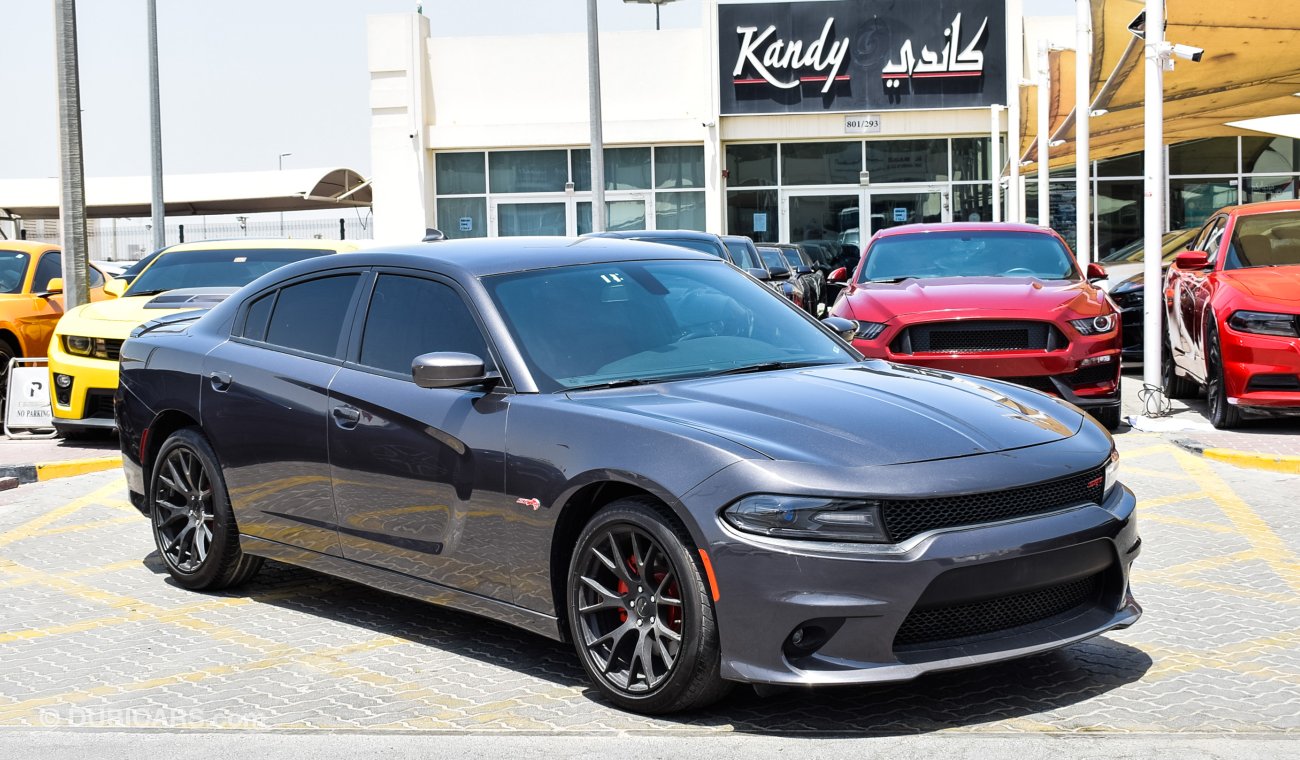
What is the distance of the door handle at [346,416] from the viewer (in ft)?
19.5

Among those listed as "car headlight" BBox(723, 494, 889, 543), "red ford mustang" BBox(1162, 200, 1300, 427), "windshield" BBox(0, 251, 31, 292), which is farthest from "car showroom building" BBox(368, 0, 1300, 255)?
"car headlight" BBox(723, 494, 889, 543)

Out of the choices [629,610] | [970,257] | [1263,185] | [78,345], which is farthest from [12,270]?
[1263,185]

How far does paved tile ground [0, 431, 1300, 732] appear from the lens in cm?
485

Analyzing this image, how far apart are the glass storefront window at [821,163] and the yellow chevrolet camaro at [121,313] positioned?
22817 mm

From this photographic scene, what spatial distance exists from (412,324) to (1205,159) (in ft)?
105

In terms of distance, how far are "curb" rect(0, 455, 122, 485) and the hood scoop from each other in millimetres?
1348

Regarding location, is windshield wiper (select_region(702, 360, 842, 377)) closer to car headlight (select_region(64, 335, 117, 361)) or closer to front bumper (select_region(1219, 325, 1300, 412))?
front bumper (select_region(1219, 325, 1300, 412))

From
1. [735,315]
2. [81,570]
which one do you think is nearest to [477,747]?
[735,315]

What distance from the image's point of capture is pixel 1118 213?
34875mm

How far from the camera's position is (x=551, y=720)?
16.1 feet

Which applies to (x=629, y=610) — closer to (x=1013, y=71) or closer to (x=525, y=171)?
(x=1013, y=71)

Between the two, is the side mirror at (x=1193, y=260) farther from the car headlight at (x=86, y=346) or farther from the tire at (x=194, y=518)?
the car headlight at (x=86, y=346)

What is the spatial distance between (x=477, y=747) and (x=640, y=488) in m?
0.93

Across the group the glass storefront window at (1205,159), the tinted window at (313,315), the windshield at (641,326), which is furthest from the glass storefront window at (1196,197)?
the tinted window at (313,315)
